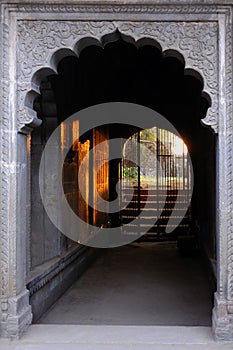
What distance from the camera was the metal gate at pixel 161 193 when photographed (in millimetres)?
11320

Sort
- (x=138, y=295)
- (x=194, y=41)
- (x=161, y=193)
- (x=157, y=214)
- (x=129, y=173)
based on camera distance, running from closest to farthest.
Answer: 1. (x=194, y=41)
2. (x=138, y=295)
3. (x=157, y=214)
4. (x=161, y=193)
5. (x=129, y=173)

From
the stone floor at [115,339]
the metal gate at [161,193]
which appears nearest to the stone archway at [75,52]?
the stone floor at [115,339]

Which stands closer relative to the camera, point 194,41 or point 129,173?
point 194,41

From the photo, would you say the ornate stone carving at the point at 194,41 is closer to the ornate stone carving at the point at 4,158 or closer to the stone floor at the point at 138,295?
the ornate stone carving at the point at 4,158

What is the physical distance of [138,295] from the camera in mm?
5535

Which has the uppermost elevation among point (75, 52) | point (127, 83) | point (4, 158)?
point (127, 83)

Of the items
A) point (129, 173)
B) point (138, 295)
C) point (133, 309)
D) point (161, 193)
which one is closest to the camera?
point (133, 309)

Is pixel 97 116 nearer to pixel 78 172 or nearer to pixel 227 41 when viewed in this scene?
pixel 78 172

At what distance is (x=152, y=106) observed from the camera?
10.3 metres

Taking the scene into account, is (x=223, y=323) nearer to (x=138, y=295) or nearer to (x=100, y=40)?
(x=138, y=295)

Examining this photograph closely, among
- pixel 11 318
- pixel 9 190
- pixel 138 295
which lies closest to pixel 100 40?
pixel 9 190

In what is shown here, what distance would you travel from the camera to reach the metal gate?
37.1ft

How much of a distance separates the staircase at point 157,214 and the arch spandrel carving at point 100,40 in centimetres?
798

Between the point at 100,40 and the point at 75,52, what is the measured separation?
9.3 inches
